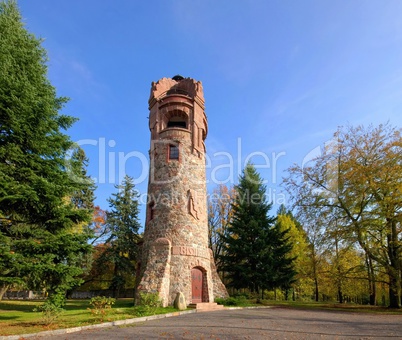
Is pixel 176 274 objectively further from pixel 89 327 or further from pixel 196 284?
pixel 89 327

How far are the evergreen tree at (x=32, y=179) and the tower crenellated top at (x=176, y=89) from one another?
31.5ft

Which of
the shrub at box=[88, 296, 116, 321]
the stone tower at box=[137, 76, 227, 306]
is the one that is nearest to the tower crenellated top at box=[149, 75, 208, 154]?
the stone tower at box=[137, 76, 227, 306]

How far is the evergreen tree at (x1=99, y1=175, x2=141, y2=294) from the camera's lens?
84.5 ft

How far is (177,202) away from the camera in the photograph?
18062mm

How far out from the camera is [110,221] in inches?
1061

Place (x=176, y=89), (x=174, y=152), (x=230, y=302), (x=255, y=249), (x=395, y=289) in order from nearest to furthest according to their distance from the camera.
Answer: (x=395, y=289), (x=230, y=302), (x=174, y=152), (x=176, y=89), (x=255, y=249)

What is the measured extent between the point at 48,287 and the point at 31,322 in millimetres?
1146

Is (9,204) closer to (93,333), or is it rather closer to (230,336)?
(93,333)

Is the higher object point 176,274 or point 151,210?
point 151,210

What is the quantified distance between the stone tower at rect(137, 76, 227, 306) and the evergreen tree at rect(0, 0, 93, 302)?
641 centimetres

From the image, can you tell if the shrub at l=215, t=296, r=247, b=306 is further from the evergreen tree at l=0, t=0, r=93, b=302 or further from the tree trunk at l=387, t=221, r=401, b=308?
the evergreen tree at l=0, t=0, r=93, b=302

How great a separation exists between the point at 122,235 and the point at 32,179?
1717 cm

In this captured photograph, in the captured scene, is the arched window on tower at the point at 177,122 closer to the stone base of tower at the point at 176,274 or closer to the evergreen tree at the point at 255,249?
the stone base of tower at the point at 176,274

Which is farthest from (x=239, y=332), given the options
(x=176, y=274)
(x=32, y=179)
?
(x=176, y=274)
